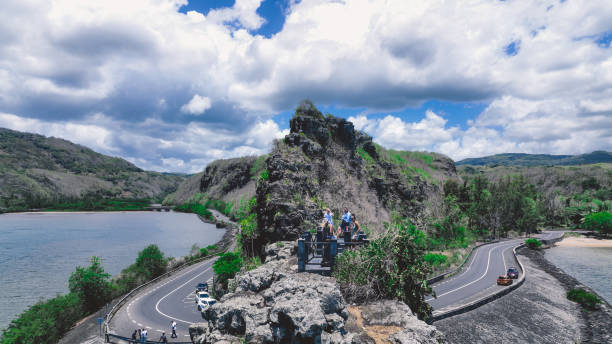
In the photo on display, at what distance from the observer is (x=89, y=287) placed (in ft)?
141

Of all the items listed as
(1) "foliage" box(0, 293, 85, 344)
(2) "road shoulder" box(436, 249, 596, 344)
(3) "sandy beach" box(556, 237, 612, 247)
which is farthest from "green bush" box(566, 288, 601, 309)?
(1) "foliage" box(0, 293, 85, 344)

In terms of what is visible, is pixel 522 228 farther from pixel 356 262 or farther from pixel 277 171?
pixel 356 262

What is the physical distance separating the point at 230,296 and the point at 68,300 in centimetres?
3936

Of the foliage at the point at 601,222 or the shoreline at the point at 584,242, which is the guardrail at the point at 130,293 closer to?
the shoreline at the point at 584,242

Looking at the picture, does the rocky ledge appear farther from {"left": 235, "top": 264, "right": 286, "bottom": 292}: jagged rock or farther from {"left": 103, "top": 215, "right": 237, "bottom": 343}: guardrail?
{"left": 103, "top": 215, "right": 237, "bottom": 343}: guardrail

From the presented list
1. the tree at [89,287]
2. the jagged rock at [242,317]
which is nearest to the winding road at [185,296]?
the tree at [89,287]

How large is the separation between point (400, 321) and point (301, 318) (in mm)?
4149

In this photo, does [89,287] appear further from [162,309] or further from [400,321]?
[400,321]

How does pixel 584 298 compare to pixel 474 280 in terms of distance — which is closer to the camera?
pixel 584 298

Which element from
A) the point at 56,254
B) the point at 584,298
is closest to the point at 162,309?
the point at 56,254

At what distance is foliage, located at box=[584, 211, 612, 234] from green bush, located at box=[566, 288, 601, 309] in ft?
245

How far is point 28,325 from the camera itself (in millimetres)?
32094

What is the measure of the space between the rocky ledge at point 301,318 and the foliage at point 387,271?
2.07 feet

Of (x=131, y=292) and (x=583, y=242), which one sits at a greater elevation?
(x=131, y=292)
